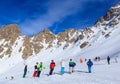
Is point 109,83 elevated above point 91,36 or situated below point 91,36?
below

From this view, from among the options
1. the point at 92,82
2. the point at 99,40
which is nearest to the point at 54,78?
the point at 92,82

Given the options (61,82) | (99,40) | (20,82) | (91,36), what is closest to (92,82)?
(61,82)

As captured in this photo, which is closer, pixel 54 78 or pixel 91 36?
pixel 54 78

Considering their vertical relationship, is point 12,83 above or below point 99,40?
below

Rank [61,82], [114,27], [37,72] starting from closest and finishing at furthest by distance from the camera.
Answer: [61,82], [37,72], [114,27]

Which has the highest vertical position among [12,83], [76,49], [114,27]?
[114,27]

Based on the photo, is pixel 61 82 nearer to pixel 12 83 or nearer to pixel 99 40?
pixel 12 83

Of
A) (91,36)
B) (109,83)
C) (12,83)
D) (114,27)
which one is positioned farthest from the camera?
(91,36)

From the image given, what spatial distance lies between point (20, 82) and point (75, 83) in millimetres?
7135

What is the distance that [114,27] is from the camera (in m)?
176

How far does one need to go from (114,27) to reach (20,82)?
152 meters

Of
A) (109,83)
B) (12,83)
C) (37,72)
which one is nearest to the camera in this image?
(109,83)

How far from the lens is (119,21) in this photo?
180 metres

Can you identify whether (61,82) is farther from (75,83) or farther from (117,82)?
(117,82)
